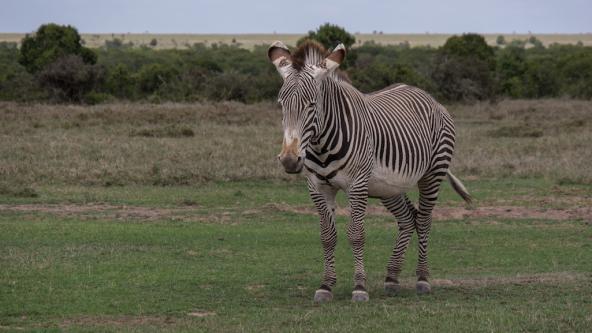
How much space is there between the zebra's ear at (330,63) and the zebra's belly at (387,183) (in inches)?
41.2

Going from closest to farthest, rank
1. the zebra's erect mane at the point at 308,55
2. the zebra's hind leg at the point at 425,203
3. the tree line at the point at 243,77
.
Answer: the zebra's erect mane at the point at 308,55
the zebra's hind leg at the point at 425,203
the tree line at the point at 243,77

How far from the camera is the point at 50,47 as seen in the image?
4325 cm

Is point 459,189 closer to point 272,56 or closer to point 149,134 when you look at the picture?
point 272,56

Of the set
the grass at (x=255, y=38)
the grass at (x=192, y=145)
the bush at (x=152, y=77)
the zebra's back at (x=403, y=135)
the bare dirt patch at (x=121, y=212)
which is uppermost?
the zebra's back at (x=403, y=135)

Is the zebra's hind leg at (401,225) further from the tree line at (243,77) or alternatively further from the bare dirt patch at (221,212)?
the tree line at (243,77)

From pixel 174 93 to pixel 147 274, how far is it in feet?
94.7

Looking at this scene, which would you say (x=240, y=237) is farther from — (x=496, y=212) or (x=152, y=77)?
(x=152, y=77)

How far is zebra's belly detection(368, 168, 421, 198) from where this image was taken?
360 inches

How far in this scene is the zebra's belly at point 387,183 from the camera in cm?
915

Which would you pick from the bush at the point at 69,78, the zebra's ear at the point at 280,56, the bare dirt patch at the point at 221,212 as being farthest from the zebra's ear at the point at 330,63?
the bush at the point at 69,78

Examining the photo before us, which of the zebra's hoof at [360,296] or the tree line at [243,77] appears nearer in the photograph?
the zebra's hoof at [360,296]

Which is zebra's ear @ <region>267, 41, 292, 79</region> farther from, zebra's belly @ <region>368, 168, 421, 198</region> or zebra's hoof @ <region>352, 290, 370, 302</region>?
zebra's hoof @ <region>352, 290, 370, 302</region>

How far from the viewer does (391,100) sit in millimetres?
10125

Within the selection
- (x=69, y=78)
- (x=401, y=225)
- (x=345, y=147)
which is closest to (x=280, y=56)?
(x=345, y=147)
